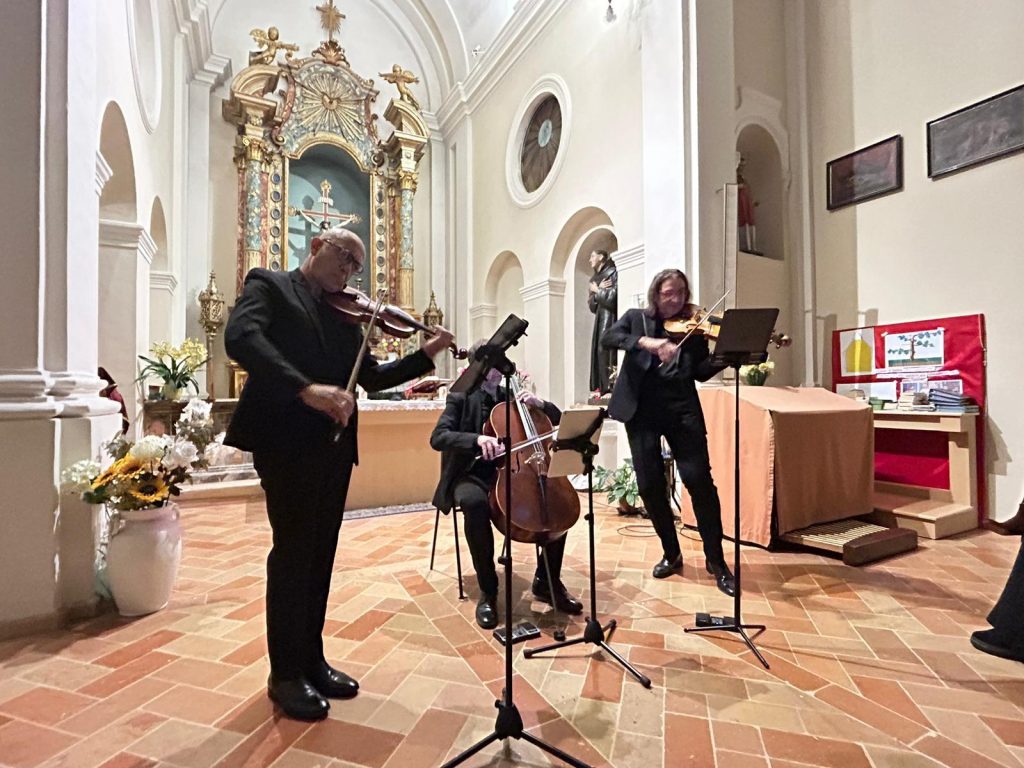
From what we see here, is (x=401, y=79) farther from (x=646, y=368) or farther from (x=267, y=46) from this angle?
(x=646, y=368)

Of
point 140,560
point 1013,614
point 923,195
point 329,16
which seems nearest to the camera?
point 1013,614

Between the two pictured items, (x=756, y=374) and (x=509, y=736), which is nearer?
(x=509, y=736)

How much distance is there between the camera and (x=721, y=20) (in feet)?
17.0

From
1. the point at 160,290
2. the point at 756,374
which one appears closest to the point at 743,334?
the point at 756,374

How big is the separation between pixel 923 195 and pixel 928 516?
2829 millimetres

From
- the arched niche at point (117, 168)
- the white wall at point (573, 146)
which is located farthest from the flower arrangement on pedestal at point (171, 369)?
the white wall at point (573, 146)

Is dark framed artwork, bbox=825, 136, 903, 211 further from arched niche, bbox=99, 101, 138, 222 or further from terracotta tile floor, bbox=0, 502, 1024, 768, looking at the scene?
arched niche, bbox=99, 101, 138, 222

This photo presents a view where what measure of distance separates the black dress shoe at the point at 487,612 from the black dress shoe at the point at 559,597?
0.26 metres

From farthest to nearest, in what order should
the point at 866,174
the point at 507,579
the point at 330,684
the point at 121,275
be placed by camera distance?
the point at 866,174 < the point at 121,275 < the point at 330,684 < the point at 507,579

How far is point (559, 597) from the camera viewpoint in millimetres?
2633

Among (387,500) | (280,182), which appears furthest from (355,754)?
(280,182)

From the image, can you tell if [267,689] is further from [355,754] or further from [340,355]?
[340,355]

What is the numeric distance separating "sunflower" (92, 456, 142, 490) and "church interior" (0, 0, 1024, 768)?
4 cm

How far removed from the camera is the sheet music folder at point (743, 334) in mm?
2268
